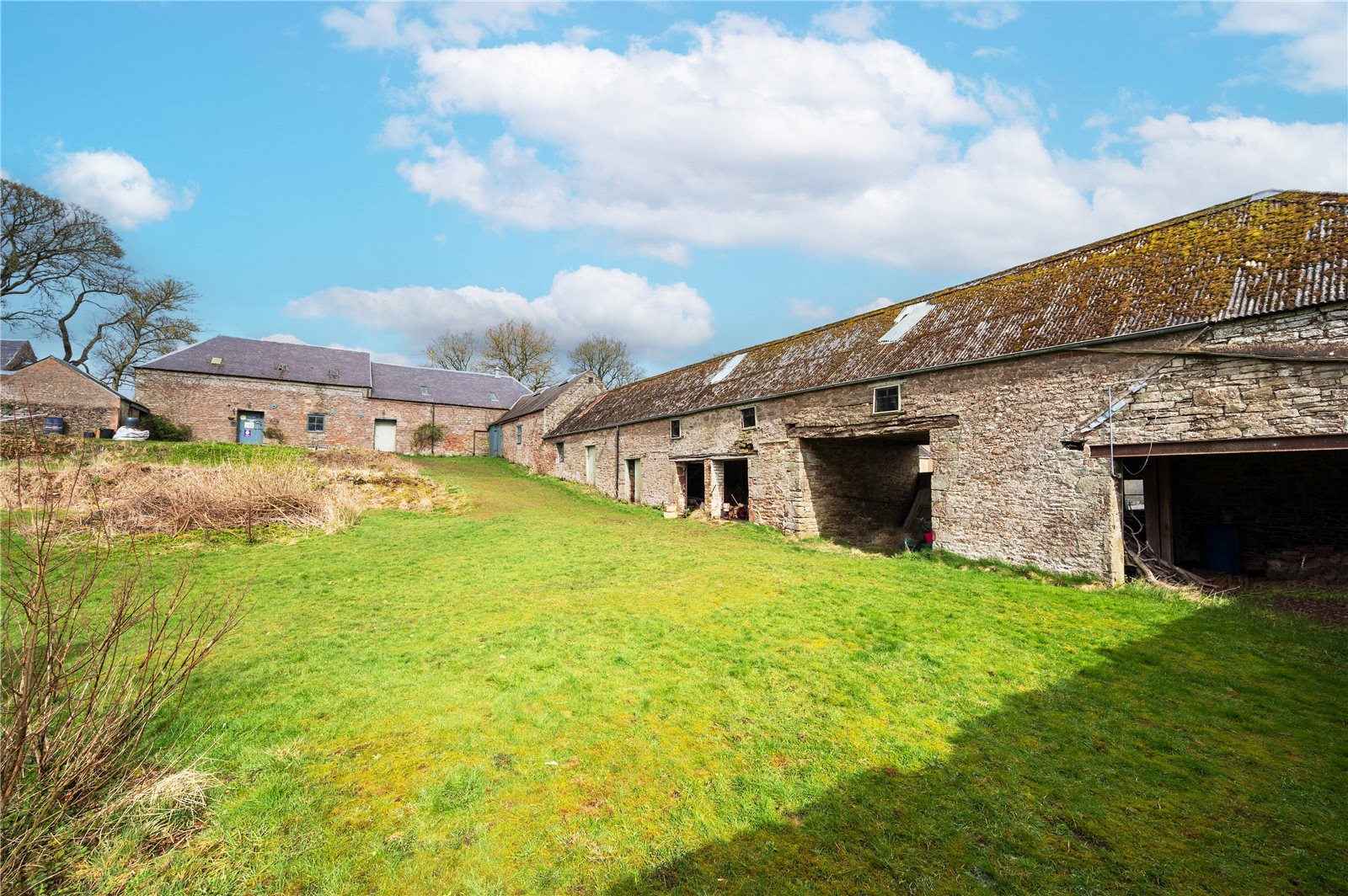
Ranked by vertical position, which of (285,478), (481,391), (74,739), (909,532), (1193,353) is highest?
(481,391)

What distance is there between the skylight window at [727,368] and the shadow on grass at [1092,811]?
1458 centimetres

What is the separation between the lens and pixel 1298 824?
357 centimetres

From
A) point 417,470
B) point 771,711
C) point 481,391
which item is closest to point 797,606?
point 771,711

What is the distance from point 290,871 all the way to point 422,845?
2.09 feet

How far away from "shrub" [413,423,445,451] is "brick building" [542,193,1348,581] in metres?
24.9

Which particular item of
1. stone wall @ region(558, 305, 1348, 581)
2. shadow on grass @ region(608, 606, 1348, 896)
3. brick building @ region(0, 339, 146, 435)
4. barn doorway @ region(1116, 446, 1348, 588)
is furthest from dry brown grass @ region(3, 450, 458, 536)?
barn doorway @ region(1116, 446, 1348, 588)

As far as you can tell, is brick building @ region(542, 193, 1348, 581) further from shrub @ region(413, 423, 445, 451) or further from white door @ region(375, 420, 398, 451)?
white door @ region(375, 420, 398, 451)

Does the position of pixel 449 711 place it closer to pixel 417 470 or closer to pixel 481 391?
pixel 417 470

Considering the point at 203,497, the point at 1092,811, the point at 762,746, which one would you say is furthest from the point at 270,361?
the point at 1092,811

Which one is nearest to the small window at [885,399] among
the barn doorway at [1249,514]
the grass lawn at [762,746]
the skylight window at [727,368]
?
the barn doorway at [1249,514]

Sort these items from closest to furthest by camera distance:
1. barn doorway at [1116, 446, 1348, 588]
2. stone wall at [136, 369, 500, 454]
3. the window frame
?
1. barn doorway at [1116, 446, 1348, 588]
2. the window frame
3. stone wall at [136, 369, 500, 454]

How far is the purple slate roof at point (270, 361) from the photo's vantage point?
2994 centimetres

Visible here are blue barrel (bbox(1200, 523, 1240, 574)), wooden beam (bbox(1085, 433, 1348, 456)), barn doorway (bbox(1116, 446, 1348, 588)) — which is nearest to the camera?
wooden beam (bbox(1085, 433, 1348, 456))

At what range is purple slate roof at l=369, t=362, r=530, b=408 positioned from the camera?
35.6 metres
